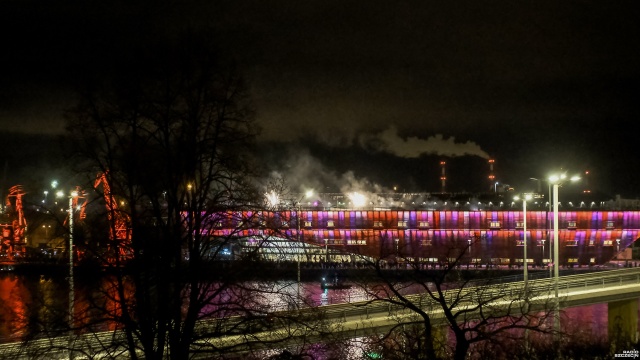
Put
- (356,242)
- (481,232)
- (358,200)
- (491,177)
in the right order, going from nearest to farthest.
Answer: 1. (481,232)
2. (356,242)
3. (358,200)
4. (491,177)

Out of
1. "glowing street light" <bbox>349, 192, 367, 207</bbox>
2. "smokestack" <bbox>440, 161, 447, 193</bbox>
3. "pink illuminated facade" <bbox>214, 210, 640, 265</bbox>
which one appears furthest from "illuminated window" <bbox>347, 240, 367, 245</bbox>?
"smokestack" <bbox>440, 161, 447, 193</bbox>

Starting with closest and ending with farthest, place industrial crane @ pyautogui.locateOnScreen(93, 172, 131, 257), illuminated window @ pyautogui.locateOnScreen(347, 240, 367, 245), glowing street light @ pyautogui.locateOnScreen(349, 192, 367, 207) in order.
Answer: industrial crane @ pyautogui.locateOnScreen(93, 172, 131, 257)
illuminated window @ pyautogui.locateOnScreen(347, 240, 367, 245)
glowing street light @ pyautogui.locateOnScreen(349, 192, 367, 207)

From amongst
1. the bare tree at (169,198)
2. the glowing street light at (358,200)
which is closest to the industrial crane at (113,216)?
the bare tree at (169,198)

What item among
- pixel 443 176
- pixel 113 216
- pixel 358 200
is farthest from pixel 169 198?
pixel 443 176

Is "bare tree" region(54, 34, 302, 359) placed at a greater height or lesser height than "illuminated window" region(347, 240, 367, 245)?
greater

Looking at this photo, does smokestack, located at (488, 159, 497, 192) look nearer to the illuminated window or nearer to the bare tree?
the illuminated window

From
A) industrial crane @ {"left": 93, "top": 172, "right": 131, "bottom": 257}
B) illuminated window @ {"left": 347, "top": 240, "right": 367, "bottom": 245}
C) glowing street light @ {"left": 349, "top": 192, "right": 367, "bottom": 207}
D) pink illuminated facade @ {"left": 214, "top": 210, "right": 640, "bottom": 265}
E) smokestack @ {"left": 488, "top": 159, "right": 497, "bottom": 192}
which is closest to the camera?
industrial crane @ {"left": 93, "top": 172, "right": 131, "bottom": 257}

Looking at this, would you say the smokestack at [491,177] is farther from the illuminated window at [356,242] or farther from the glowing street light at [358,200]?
the illuminated window at [356,242]

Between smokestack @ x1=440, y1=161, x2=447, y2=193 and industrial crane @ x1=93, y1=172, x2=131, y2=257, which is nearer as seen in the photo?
industrial crane @ x1=93, y1=172, x2=131, y2=257

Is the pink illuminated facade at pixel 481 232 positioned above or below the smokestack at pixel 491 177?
below

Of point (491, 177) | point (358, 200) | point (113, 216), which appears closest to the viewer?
point (113, 216)

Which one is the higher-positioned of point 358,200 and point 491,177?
point 491,177

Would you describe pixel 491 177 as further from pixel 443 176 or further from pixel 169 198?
pixel 169 198

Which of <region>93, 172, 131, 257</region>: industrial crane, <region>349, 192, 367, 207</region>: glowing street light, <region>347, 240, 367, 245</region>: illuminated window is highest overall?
<region>93, 172, 131, 257</region>: industrial crane
